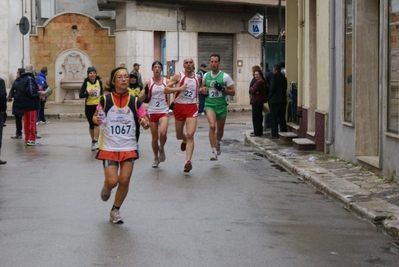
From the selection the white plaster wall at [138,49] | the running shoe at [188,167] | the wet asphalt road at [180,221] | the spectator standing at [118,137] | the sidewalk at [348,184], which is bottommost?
the wet asphalt road at [180,221]

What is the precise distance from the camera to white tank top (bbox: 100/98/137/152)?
10.1m

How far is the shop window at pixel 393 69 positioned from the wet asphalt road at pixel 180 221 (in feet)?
4.99

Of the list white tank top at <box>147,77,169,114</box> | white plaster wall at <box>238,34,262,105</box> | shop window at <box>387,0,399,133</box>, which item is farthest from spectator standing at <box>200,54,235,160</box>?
white plaster wall at <box>238,34,262,105</box>

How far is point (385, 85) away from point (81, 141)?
9.79 meters

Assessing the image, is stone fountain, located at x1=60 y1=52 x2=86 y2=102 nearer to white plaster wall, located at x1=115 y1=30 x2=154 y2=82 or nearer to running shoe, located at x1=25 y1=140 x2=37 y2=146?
white plaster wall, located at x1=115 y1=30 x2=154 y2=82

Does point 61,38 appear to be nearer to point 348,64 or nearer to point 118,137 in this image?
point 348,64

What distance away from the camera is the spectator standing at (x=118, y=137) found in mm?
10031

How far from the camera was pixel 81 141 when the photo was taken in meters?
21.5

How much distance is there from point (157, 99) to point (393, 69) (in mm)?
4426

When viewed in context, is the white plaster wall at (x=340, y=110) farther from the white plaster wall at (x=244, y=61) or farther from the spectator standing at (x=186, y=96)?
the white plaster wall at (x=244, y=61)

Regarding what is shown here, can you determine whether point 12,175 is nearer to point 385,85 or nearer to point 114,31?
point 385,85

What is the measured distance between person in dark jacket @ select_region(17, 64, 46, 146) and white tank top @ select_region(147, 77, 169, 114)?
5.02 m

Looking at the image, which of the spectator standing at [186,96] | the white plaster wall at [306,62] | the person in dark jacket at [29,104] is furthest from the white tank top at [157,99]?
the person in dark jacket at [29,104]

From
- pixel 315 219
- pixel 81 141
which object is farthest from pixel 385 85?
pixel 81 141
